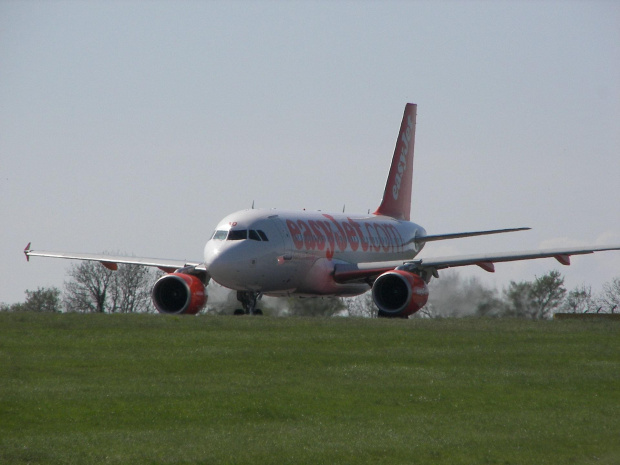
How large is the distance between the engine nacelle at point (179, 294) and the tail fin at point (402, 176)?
48.9 ft

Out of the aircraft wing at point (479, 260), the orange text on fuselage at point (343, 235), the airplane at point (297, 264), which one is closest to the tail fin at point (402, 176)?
the orange text on fuselage at point (343, 235)

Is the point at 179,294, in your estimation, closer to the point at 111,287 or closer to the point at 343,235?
the point at 343,235

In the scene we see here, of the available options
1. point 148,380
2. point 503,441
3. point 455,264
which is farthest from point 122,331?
point 455,264

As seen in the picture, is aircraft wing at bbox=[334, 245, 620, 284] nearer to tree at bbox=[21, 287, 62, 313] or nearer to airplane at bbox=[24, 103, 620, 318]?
airplane at bbox=[24, 103, 620, 318]

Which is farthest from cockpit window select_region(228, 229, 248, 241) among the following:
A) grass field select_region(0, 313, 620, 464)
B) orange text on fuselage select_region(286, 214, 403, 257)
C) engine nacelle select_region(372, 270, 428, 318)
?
grass field select_region(0, 313, 620, 464)

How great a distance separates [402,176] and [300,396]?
3429 cm

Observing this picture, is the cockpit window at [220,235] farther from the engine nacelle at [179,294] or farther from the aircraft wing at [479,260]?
the aircraft wing at [479,260]

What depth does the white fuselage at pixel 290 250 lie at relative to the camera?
33719mm

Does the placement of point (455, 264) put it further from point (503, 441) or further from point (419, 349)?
point (503, 441)

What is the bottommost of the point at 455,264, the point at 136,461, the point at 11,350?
the point at 136,461

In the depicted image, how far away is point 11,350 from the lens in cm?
2012

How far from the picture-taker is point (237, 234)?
34.3 m

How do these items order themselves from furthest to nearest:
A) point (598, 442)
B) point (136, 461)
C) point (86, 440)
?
point (598, 442), point (86, 440), point (136, 461)

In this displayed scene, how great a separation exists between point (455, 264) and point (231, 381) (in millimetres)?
19234
